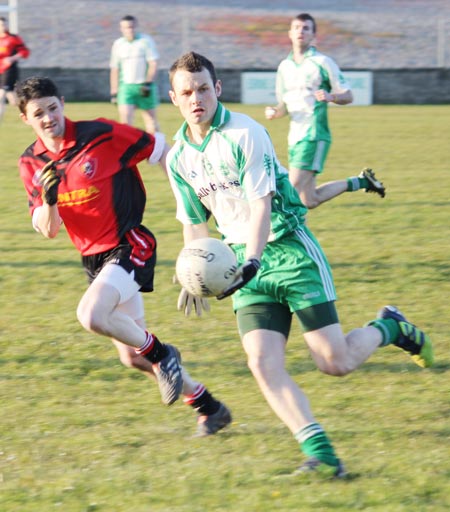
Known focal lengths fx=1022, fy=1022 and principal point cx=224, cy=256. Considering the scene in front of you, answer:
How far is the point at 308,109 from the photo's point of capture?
9.62 metres

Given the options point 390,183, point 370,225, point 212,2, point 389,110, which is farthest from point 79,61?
point 370,225

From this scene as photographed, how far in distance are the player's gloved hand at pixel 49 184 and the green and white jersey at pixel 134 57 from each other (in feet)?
40.1

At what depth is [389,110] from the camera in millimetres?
25609

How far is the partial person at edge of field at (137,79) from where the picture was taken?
16875 mm

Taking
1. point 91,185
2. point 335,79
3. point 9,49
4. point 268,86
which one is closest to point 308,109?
point 335,79

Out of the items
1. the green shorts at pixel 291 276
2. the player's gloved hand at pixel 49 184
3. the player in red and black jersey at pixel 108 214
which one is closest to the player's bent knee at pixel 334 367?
the green shorts at pixel 291 276

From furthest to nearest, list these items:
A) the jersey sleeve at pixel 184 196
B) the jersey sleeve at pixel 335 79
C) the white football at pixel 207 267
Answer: the jersey sleeve at pixel 335 79 → the jersey sleeve at pixel 184 196 → the white football at pixel 207 267

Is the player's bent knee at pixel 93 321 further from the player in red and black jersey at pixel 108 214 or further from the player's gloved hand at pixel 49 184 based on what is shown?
the player's gloved hand at pixel 49 184

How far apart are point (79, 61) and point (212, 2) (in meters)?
6.98

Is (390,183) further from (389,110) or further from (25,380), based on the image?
(389,110)

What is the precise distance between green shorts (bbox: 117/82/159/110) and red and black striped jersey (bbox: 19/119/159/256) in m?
11.8

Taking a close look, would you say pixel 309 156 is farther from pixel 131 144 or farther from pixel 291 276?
pixel 291 276

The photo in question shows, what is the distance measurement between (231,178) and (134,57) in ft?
43.4

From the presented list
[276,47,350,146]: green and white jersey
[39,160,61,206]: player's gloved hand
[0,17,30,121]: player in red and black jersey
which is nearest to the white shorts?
[39,160,61,206]: player's gloved hand
